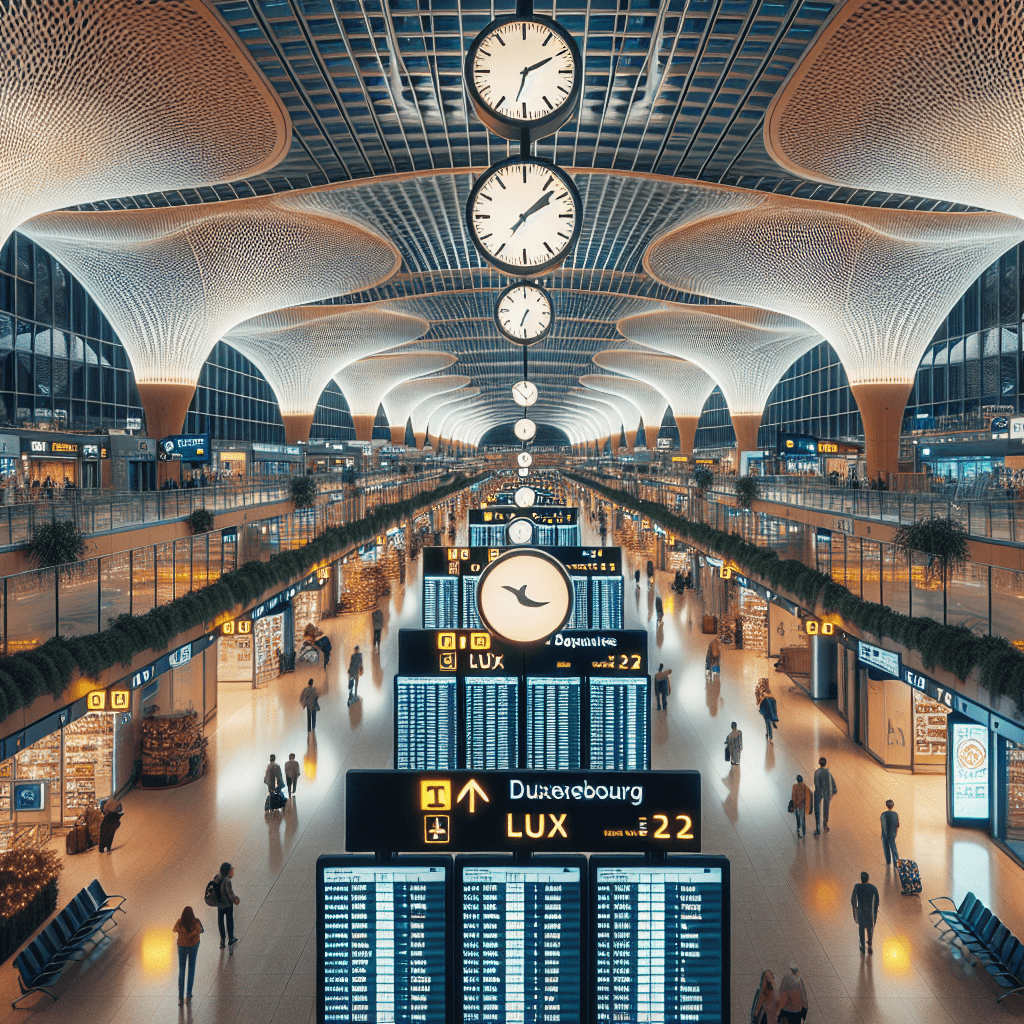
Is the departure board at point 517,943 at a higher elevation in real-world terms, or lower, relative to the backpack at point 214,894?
higher

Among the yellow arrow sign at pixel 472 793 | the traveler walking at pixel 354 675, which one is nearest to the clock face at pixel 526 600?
the yellow arrow sign at pixel 472 793

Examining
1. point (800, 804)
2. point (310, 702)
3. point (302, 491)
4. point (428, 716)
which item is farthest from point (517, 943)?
point (302, 491)

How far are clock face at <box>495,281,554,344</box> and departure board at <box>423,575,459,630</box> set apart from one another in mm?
9026

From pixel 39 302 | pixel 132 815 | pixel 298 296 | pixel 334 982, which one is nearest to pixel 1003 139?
pixel 334 982

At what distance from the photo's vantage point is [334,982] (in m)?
4.99

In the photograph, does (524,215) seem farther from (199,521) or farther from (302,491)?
(302,491)

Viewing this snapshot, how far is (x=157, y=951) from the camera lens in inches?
408

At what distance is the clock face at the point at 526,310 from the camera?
728 centimetres

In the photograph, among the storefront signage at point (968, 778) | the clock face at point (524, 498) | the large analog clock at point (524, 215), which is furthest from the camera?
the clock face at point (524, 498)

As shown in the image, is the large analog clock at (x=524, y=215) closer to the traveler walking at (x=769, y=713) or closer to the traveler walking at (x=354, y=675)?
the traveler walking at (x=769, y=713)

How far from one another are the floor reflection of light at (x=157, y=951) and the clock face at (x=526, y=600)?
780 cm

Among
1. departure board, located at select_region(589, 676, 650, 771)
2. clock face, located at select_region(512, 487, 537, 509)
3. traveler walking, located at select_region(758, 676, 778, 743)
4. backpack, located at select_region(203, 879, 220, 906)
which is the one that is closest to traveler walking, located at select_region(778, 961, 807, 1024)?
departure board, located at select_region(589, 676, 650, 771)

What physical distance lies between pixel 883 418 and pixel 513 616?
1159 inches

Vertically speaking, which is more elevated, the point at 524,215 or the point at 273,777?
the point at 524,215
